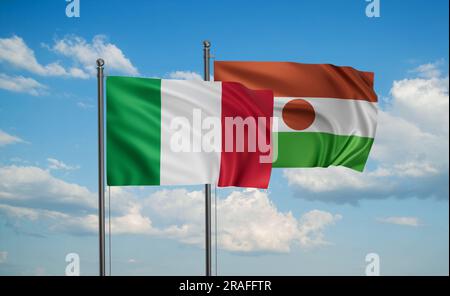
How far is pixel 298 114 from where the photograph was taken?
545 inches

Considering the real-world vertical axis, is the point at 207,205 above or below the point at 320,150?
below

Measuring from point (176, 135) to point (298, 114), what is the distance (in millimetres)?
2986

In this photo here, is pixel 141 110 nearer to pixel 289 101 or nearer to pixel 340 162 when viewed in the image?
pixel 289 101

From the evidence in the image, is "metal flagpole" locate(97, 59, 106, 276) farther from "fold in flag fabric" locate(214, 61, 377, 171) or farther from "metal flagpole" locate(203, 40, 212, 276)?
"fold in flag fabric" locate(214, 61, 377, 171)

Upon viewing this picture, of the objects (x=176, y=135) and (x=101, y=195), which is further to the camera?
(x=176, y=135)

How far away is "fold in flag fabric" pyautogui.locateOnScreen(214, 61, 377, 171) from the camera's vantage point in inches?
539

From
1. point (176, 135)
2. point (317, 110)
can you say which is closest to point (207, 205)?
point (176, 135)

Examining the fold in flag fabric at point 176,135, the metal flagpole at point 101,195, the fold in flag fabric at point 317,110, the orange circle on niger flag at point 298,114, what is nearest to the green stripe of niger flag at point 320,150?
the fold in flag fabric at point 317,110

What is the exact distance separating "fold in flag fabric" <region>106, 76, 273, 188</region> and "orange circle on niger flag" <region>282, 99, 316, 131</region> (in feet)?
4.44

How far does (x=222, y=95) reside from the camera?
40.7ft

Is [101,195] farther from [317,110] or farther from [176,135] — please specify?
[317,110]

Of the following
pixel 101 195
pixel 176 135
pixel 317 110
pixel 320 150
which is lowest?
pixel 101 195

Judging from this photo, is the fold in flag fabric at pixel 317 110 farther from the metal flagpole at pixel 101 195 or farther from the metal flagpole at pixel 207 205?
the metal flagpole at pixel 101 195

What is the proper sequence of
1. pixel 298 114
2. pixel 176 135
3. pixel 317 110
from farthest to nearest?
1. pixel 317 110
2. pixel 298 114
3. pixel 176 135
